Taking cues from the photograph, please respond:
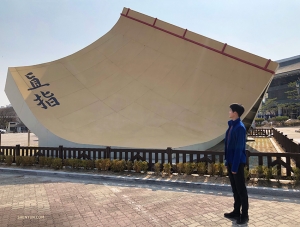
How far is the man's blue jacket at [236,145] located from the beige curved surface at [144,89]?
407 centimetres

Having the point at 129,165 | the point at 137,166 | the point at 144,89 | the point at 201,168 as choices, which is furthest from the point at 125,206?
the point at 144,89

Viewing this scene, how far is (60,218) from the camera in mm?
3701

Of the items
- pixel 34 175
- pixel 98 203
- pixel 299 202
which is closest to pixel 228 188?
pixel 299 202

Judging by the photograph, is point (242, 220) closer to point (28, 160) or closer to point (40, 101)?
point (28, 160)

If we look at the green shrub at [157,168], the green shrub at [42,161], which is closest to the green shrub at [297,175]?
the green shrub at [157,168]

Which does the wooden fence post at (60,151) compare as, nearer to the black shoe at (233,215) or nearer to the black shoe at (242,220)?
the black shoe at (233,215)

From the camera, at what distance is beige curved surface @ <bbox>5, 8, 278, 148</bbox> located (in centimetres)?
881

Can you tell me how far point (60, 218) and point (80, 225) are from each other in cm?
45

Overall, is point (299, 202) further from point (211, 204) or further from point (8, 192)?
point (8, 192)

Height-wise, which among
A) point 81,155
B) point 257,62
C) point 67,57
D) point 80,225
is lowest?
point 80,225

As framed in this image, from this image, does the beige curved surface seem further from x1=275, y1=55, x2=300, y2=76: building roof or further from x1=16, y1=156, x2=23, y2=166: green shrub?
x1=275, y1=55, x2=300, y2=76: building roof

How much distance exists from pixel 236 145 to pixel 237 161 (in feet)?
0.74

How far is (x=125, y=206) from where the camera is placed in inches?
165

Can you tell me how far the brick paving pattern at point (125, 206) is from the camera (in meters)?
3.53
